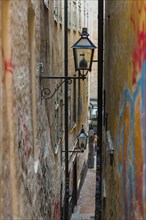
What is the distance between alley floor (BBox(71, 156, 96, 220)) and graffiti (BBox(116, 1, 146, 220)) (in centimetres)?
1049

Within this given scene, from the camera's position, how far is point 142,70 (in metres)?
4.62

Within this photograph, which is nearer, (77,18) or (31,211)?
(31,211)

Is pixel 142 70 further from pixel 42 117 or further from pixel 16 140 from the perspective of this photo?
pixel 42 117

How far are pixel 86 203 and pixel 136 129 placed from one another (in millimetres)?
14055

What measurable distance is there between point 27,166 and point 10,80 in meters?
1.90

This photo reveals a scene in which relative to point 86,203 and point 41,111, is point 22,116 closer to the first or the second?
point 41,111

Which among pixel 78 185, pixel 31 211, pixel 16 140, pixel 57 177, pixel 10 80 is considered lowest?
pixel 78 185

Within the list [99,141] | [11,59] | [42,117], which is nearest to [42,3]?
[42,117]

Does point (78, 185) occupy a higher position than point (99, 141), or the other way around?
point (99, 141)

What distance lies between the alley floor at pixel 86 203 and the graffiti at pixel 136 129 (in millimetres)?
10491

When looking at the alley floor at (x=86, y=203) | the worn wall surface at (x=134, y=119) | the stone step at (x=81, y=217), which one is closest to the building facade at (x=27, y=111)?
the worn wall surface at (x=134, y=119)

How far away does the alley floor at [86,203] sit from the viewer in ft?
55.5

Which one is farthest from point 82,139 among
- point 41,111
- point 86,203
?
point 86,203

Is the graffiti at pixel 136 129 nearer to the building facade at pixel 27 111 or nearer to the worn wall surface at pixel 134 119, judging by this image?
the worn wall surface at pixel 134 119
